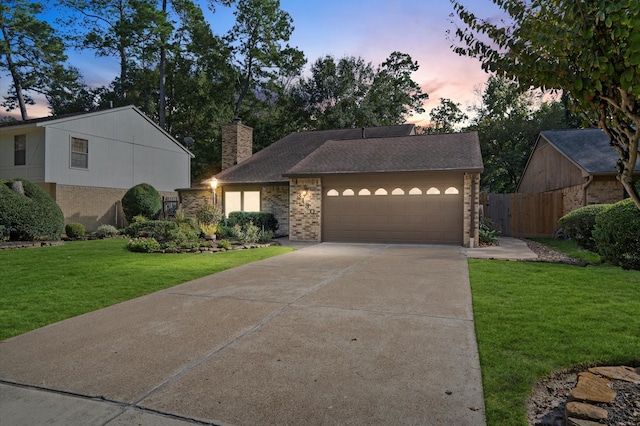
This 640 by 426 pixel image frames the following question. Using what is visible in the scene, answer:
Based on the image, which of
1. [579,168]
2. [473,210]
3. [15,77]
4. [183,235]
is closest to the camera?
[183,235]

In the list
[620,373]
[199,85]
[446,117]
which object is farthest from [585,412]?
[446,117]

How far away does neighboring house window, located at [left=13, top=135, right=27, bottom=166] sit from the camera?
1783cm

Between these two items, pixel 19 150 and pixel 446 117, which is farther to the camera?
pixel 446 117

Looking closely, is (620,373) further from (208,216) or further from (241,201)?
(241,201)

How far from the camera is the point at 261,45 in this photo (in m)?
32.8

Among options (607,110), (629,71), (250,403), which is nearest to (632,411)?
(607,110)

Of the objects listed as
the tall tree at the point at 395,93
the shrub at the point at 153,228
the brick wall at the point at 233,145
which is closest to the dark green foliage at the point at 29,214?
the shrub at the point at 153,228

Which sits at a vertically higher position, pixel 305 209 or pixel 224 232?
pixel 305 209

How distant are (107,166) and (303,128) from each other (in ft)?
56.0

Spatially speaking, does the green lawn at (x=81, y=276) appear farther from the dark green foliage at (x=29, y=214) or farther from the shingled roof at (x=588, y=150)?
the shingled roof at (x=588, y=150)

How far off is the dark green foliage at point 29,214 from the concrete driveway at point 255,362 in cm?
954

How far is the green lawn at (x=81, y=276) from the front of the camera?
5.05m

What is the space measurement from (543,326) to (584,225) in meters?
7.88

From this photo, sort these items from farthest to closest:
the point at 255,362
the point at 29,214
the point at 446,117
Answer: the point at 446,117 < the point at 29,214 < the point at 255,362
